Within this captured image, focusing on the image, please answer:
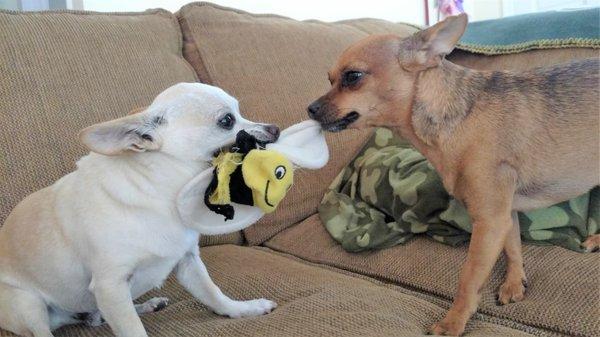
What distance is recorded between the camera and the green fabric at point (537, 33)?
1.83 m

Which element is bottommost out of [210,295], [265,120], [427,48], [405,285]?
[405,285]

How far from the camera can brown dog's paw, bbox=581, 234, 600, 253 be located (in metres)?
1.36

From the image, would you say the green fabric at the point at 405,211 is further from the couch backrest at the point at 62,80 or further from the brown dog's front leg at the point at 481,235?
the couch backrest at the point at 62,80

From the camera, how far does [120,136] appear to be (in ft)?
3.43

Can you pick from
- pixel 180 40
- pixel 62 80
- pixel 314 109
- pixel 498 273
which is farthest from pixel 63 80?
pixel 498 273

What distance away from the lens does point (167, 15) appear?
6.35 feet

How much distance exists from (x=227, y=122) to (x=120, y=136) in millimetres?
230

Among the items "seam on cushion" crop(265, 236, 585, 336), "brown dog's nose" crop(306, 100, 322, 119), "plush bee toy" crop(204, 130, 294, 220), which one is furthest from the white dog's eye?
"seam on cushion" crop(265, 236, 585, 336)

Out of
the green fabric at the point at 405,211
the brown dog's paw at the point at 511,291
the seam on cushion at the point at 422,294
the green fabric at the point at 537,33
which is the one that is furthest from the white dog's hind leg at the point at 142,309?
the green fabric at the point at 537,33

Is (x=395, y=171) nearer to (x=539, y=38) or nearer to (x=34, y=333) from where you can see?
(x=539, y=38)

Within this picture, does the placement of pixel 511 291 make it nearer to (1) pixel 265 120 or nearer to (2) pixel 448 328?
(2) pixel 448 328

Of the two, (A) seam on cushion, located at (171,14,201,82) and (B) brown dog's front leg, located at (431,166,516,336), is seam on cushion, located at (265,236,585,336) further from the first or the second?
(A) seam on cushion, located at (171,14,201,82)

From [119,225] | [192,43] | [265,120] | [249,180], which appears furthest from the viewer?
[192,43]

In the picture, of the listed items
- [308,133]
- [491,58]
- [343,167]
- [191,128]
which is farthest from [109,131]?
[491,58]
